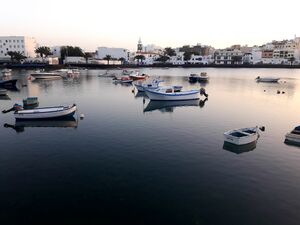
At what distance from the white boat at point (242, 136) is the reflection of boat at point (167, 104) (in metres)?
17.5

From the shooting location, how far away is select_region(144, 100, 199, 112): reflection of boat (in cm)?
4399

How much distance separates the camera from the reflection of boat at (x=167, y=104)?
144ft

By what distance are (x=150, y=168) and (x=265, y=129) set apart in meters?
18.4

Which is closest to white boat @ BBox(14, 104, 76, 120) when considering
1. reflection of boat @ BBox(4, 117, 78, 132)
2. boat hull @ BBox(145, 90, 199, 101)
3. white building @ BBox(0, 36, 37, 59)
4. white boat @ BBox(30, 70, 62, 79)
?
reflection of boat @ BBox(4, 117, 78, 132)

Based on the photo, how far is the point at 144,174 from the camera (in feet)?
61.5

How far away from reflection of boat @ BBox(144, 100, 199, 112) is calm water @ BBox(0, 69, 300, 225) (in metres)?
9.12

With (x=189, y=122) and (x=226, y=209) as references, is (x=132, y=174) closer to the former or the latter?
(x=226, y=209)

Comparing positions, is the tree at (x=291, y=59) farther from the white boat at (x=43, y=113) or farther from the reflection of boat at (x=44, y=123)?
the reflection of boat at (x=44, y=123)

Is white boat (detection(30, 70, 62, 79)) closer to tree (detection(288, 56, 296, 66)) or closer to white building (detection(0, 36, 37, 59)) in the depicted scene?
white building (detection(0, 36, 37, 59))

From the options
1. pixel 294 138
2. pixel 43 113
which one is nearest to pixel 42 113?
pixel 43 113

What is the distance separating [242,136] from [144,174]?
40.0 feet

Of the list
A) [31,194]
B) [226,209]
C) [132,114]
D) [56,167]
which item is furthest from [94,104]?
[226,209]

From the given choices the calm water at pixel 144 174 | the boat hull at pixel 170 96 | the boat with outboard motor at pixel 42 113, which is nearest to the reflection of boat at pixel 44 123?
the calm water at pixel 144 174

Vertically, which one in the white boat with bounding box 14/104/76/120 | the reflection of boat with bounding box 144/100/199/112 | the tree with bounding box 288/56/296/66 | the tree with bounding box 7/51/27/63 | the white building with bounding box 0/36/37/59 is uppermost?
the white building with bounding box 0/36/37/59
